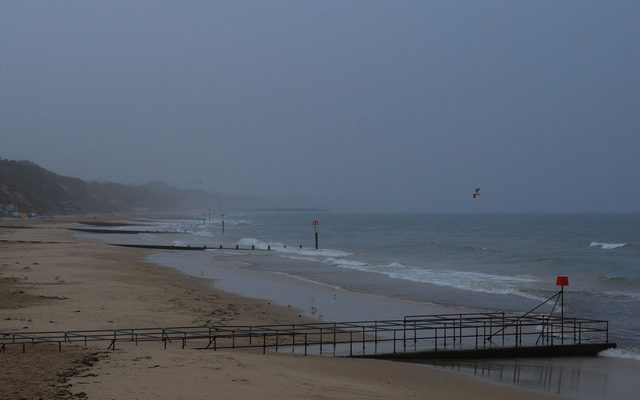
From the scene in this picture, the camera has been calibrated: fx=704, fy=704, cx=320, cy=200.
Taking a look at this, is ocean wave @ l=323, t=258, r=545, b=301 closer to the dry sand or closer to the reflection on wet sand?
the dry sand

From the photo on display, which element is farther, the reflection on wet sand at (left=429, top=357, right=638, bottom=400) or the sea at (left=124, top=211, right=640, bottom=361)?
the sea at (left=124, top=211, right=640, bottom=361)

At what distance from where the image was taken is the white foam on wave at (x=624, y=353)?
2153 cm

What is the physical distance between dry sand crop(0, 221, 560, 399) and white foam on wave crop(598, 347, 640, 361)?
245 inches

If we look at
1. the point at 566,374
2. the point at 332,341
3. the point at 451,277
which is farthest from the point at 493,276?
the point at 566,374

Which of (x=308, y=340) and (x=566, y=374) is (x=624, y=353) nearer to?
(x=566, y=374)

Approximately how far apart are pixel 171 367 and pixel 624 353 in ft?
46.6

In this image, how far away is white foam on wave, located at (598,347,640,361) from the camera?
21.5 m

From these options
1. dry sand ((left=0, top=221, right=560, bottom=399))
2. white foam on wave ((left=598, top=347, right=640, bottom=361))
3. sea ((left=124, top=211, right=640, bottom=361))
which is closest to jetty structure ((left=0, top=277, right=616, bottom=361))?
white foam on wave ((left=598, top=347, right=640, bottom=361))

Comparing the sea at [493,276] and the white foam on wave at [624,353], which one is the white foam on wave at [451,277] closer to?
the sea at [493,276]

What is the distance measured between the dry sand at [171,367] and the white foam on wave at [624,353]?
6229 millimetres

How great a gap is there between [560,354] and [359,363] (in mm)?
7168

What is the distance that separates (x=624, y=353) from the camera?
2192cm

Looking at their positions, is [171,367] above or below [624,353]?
above

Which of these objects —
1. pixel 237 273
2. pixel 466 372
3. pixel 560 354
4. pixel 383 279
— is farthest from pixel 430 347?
pixel 237 273
